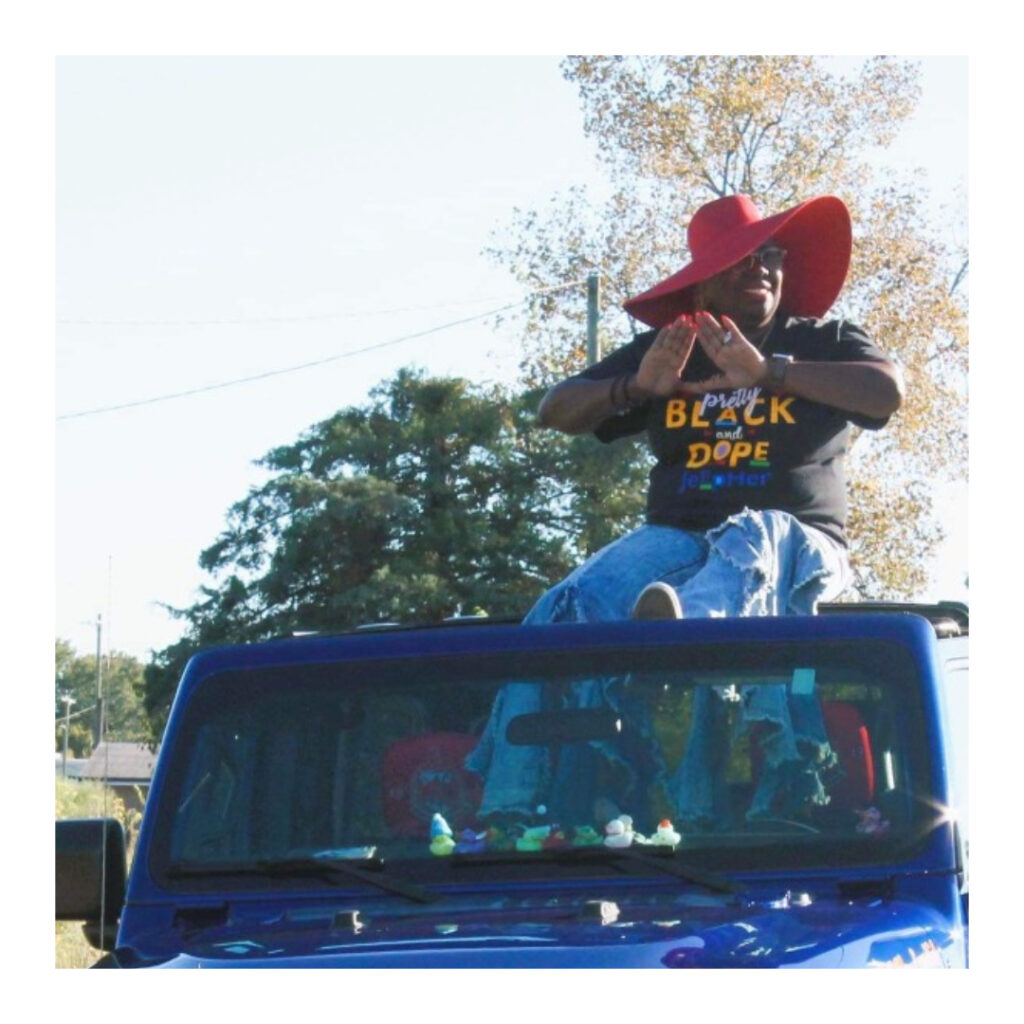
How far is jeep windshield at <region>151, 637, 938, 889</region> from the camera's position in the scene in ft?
11.8

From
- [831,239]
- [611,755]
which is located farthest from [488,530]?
[611,755]

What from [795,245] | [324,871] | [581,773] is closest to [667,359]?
[795,245]

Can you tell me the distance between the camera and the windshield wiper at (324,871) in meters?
3.57

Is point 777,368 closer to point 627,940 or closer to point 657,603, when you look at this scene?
point 657,603

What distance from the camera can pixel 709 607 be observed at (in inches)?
169

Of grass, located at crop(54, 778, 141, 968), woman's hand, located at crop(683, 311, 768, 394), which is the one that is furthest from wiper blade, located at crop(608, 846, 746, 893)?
grass, located at crop(54, 778, 141, 968)

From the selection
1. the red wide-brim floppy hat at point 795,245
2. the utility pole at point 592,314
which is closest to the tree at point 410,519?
the utility pole at point 592,314

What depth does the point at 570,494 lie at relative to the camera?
20266mm

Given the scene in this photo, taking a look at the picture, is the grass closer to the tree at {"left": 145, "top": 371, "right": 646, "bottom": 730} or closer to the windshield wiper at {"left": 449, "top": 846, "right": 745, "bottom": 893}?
the tree at {"left": 145, "top": 371, "right": 646, "bottom": 730}

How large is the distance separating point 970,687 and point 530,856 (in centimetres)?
113

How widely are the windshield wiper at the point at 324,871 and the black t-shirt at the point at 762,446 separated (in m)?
1.43

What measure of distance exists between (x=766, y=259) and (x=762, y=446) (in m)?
0.56

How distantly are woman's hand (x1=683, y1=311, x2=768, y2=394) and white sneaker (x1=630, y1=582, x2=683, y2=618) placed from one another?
71cm

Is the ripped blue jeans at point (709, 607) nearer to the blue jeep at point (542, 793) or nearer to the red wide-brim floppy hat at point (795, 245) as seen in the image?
the blue jeep at point (542, 793)
